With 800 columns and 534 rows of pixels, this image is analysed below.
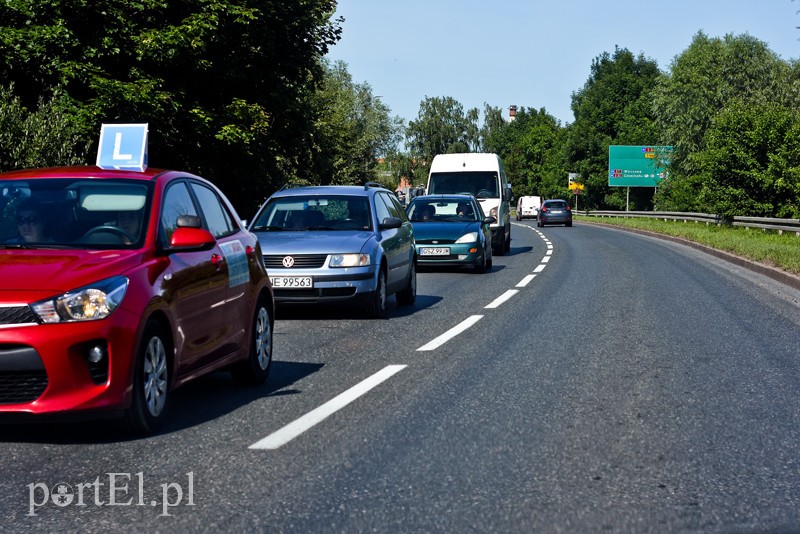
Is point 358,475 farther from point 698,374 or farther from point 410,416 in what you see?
point 698,374

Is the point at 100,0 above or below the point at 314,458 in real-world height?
above

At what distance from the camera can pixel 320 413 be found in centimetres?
702

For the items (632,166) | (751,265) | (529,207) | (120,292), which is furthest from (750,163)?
(529,207)

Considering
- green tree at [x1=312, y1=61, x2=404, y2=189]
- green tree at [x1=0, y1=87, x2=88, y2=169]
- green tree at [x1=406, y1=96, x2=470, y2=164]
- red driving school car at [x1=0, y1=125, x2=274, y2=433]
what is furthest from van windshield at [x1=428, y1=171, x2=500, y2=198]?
green tree at [x1=406, y1=96, x2=470, y2=164]

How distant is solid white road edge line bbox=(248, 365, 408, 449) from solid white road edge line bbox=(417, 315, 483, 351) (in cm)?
150

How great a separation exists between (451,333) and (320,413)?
472 cm

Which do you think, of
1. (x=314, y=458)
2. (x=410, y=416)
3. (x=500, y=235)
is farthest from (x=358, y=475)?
(x=500, y=235)

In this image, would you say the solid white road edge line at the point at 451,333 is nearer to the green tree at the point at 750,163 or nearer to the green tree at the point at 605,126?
the green tree at the point at 750,163

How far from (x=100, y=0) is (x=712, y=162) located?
23.9 metres

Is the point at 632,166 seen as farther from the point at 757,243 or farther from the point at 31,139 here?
the point at 31,139

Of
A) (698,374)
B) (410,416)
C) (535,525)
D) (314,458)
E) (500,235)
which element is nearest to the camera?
(535,525)

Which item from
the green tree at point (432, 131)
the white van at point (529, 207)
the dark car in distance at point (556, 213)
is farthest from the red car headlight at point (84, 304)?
the green tree at point (432, 131)

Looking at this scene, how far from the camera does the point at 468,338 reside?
36.6 ft

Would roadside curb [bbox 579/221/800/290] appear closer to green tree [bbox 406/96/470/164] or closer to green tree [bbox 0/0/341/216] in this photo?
green tree [bbox 0/0/341/216]
